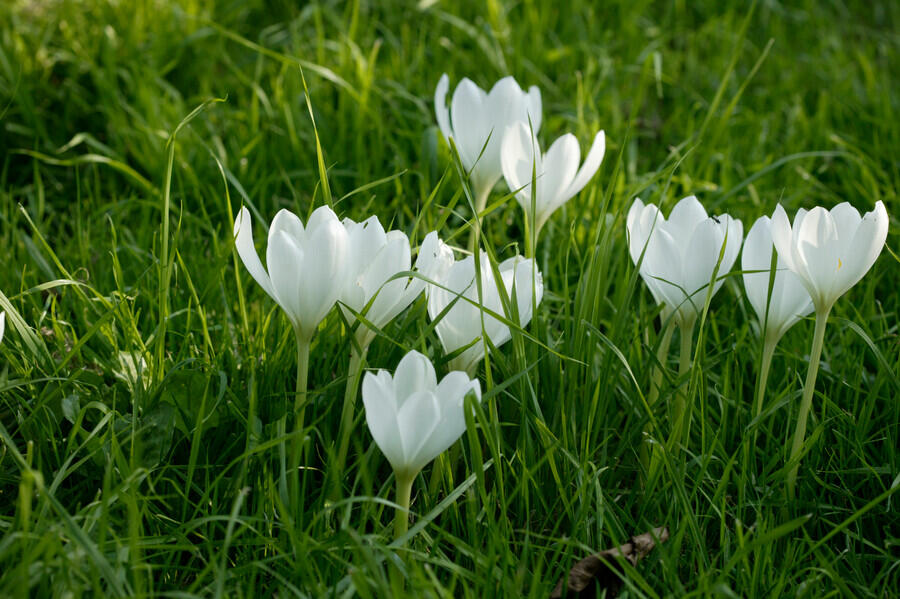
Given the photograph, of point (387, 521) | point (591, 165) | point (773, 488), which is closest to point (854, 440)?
point (773, 488)

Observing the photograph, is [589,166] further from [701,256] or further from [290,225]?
[290,225]

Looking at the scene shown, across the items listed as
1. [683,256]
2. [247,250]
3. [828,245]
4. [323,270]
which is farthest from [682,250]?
[247,250]

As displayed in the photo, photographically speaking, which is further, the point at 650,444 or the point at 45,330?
the point at 45,330

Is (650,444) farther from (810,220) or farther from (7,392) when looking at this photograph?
(7,392)

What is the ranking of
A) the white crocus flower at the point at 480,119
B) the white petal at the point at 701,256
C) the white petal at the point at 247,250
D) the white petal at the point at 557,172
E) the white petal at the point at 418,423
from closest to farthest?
the white petal at the point at 418,423
the white petal at the point at 247,250
the white petal at the point at 701,256
the white petal at the point at 557,172
the white crocus flower at the point at 480,119

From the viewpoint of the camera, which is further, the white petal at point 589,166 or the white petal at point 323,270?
the white petal at point 589,166

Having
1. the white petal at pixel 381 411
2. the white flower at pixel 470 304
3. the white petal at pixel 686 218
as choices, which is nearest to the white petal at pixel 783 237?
the white petal at pixel 686 218

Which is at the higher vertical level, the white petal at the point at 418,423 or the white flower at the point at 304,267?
the white flower at the point at 304,267

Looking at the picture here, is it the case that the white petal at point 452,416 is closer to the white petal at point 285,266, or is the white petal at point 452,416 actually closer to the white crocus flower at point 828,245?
the white petal at point 285,266
